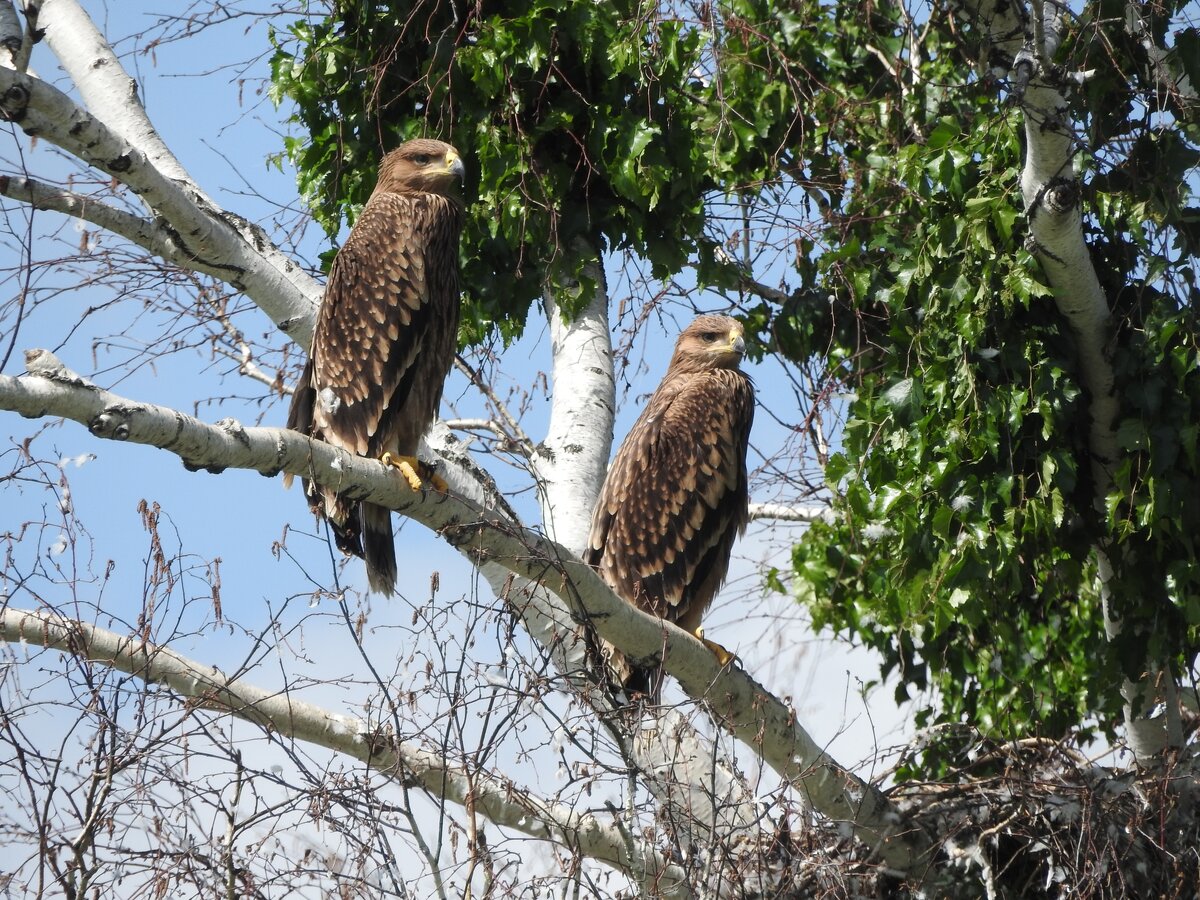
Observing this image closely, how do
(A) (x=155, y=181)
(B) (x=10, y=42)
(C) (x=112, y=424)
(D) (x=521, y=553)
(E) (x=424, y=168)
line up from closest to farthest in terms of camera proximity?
(C) (x=112, y=424), (D) (x=521, y=553), (B) (x=10, y=42), (A) (x=155, y=181), (E) (x=424, y=168)

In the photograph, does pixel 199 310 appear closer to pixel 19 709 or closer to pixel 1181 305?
pixel 19 709

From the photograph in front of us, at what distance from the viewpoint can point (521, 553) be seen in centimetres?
403

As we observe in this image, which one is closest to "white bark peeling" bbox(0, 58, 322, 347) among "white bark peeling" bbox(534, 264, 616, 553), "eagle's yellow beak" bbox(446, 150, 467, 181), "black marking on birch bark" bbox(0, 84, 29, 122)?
"black marking on birch bark" bbox(0, 84, 29, 122)

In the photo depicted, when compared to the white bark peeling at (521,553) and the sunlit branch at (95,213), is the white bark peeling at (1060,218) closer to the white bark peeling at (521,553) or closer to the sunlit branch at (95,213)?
the white bark peeling at (521,553)

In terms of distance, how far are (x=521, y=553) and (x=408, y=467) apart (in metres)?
0.70

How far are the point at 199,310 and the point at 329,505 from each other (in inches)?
57.7

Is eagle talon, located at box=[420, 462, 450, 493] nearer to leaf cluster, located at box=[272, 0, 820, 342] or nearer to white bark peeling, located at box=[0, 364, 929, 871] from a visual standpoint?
white bark peeling, located at box=[0, 364, 929, 871]

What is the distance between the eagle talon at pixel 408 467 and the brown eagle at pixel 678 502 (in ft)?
3.44

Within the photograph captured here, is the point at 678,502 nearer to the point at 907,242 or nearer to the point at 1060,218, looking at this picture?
the point at 907,242

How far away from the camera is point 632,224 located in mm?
5820

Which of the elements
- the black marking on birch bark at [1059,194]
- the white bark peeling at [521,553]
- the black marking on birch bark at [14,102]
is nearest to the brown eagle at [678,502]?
the white bark peeling at [521,553]

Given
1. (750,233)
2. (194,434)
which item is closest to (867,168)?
(750,233)

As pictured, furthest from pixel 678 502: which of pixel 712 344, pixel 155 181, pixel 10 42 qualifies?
pixel 10 42

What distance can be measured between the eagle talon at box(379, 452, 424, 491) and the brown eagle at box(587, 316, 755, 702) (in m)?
1.05
